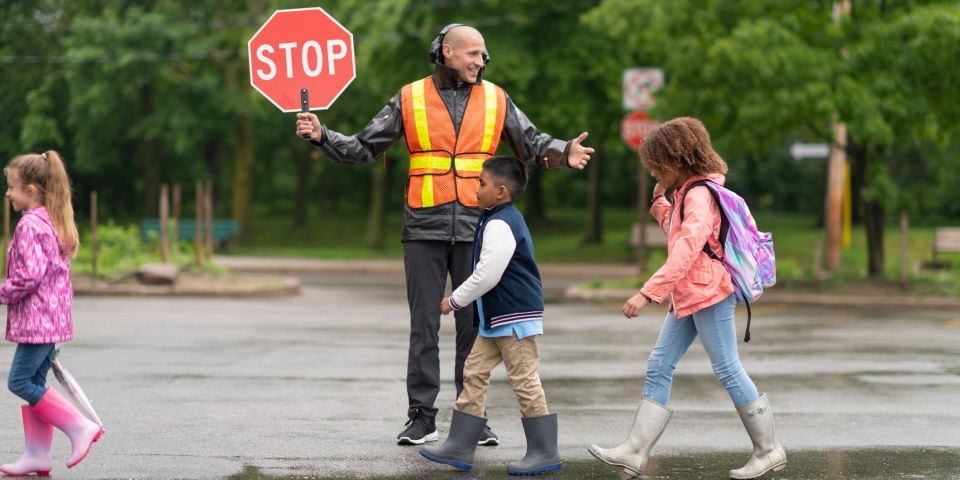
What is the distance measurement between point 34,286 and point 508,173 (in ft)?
6.85

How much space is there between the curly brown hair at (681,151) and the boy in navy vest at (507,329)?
59 centimetres

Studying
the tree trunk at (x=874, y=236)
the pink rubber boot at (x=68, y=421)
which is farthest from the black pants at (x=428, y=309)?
the tree trunk at (x=874, y=236)

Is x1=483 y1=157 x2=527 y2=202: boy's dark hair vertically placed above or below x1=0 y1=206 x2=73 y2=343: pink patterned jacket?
above

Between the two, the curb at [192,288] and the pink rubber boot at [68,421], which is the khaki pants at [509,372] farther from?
the curb at [192,288]

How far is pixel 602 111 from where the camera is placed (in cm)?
3019

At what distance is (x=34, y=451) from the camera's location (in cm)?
605

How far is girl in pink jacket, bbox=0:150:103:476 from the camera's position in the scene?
19.5 ft

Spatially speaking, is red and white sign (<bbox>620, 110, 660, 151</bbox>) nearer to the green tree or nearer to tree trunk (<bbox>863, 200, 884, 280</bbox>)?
the green tree

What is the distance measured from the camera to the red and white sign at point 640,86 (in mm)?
21219

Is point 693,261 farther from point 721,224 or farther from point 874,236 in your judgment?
point 874,236

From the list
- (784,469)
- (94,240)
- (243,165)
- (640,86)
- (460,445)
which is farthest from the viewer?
(243,165)

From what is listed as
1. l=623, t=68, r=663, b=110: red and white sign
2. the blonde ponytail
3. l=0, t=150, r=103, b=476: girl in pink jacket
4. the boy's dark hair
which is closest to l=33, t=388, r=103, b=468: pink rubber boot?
l=0, t=150, r=103, b=476: girl in pink jacket

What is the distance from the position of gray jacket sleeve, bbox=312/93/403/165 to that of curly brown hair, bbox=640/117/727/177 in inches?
53.5

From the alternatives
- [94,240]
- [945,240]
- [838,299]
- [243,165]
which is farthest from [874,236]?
[243,165]
